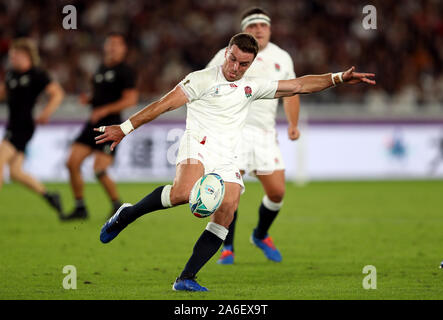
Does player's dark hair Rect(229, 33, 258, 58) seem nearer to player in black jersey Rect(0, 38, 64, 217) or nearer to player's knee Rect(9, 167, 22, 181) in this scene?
player in black jersey Rect(0, 38, 64, 217)

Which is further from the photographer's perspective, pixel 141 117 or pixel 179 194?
pixel 179 194

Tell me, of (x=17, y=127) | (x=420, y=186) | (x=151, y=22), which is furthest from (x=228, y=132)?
(x=151, y=22)

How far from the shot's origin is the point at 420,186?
1770 cm

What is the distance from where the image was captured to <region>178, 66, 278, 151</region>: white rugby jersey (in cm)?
680

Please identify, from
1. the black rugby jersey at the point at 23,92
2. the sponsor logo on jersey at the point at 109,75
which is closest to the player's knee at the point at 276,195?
the sponsor logo on jersey at the point at 109,75

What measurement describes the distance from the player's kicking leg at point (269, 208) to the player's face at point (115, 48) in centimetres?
424

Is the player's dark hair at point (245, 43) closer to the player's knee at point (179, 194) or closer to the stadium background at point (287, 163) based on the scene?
the player's knee at point (179, 194)

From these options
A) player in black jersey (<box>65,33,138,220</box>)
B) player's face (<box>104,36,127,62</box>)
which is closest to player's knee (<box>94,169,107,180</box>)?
player in black jersey (<box>65,33,138,220</box>)

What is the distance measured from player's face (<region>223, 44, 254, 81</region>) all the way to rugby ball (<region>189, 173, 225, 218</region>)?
0.86 metres

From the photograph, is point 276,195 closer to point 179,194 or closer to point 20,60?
point 179,194

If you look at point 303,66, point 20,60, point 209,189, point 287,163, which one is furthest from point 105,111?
point 303,66

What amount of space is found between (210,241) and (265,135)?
2.45 m

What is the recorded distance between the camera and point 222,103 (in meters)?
6.84
